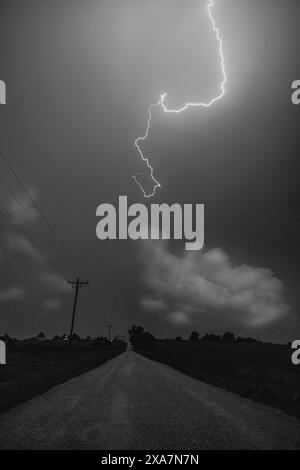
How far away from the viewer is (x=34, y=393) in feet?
44.2

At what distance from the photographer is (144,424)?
8.69 metres

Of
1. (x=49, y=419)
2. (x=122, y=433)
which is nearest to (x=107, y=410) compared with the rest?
(x=49, y=419)

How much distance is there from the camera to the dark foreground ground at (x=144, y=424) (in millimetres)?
7000

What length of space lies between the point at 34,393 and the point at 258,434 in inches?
355

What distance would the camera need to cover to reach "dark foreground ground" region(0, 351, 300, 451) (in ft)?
23.0
